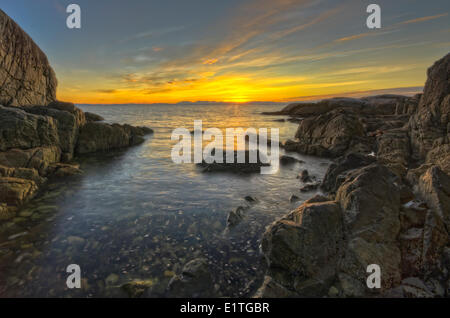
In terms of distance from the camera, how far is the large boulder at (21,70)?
74.2 ft

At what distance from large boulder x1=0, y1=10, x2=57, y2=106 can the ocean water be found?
17.2m

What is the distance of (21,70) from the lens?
24.8 metres

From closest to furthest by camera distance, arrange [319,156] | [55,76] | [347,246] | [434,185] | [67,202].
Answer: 1. [347,246]
2. [434,185]
3. [67,202]
4. [319,156]
5. [55,76]

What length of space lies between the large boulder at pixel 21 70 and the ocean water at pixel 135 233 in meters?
17.2

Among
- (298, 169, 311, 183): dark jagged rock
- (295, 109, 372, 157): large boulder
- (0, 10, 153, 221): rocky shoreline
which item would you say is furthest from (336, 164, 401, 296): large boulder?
(295, 109, 372, 157): large boulder

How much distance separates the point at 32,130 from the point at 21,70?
15.8 m

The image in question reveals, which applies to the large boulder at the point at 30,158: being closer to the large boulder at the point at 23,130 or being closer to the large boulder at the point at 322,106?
the large boulder at the point at 23,130

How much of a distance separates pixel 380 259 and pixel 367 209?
4.58 feet

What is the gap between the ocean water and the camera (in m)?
6.16

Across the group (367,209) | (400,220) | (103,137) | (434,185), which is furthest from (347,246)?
(103,137)

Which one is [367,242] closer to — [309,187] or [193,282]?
[193,282]

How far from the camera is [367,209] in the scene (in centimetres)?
651

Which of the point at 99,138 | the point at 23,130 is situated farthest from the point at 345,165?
the point at 99,138
